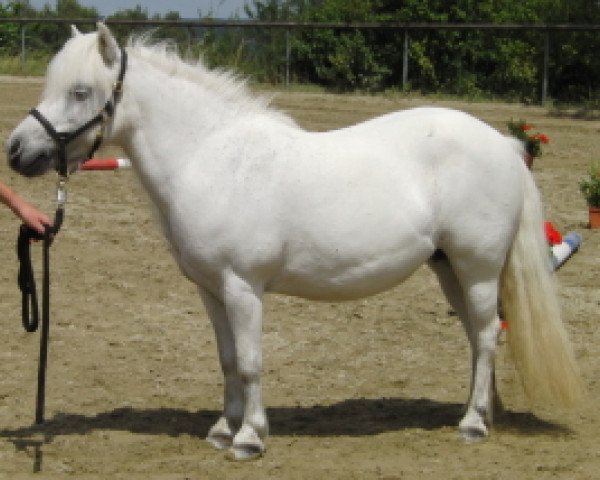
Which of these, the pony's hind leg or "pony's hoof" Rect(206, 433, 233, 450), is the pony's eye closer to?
"pony's hoof" Rect(206, 433, 233, 450)

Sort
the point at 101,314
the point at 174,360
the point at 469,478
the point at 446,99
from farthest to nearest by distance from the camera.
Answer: the point at 446,99
the point at 101,314
the point at 174,360
the point at 469,478

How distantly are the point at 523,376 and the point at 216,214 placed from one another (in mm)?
1767

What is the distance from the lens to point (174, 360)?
22.1 ft

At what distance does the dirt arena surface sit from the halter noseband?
0.29 m

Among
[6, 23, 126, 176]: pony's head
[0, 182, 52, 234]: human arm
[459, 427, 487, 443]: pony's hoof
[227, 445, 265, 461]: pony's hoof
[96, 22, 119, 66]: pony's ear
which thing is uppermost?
[96, 22, 119, 66]: pony's ear

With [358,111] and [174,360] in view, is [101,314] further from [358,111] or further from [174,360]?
[358,111]

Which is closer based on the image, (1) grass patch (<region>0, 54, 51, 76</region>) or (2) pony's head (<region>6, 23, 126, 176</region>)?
(2) pony's head (<region>6, 23, 126, 176</region>)

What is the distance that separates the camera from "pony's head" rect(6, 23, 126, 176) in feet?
16.2

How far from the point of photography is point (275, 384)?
6391 mm

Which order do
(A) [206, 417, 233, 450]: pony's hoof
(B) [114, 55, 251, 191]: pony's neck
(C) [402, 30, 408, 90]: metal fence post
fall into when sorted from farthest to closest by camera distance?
(C) [402, 30, 408, 90]: metal fence post < (A) [206, 417, 233, 450]: pony's hoof < (B) [114, 55, 251, 191]: pony's neck

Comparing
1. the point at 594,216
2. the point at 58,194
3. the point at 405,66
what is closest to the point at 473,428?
the point at 58,194

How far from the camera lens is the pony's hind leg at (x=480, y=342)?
550cm

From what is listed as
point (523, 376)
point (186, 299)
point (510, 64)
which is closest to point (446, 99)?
point (510, 64)

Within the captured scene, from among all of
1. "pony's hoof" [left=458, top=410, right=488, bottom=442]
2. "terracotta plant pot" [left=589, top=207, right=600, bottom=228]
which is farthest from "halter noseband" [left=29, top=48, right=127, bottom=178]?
Answer: "terracotta plant pot" [left=589, top=207, right=600, bottom=228]
